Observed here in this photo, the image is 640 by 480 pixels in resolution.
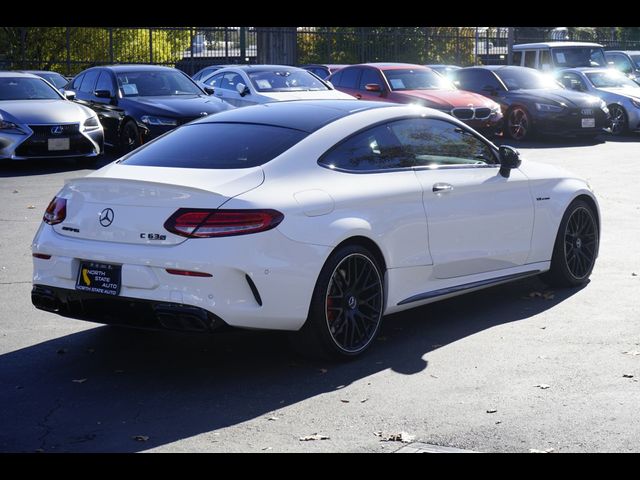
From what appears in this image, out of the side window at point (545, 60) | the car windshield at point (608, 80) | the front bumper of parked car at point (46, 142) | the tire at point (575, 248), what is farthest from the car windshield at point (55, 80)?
the tire at point (575, 248)

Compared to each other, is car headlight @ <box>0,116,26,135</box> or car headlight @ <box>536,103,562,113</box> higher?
car headlight @ <box>0,116,26,135</box>

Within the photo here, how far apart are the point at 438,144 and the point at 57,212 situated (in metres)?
2.66

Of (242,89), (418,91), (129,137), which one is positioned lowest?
(129,137)

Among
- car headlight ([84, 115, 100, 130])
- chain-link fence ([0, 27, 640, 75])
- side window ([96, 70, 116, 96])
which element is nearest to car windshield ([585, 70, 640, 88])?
chain-link fence ([0, 27, 640, 75])

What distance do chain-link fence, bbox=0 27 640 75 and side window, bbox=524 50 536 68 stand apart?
180cm

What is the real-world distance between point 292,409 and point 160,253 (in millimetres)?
1138

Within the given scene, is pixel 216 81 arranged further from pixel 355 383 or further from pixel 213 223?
pixel 355 383

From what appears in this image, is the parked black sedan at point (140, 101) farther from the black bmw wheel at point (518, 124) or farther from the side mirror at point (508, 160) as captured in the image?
the side mirror at point (508, 160)

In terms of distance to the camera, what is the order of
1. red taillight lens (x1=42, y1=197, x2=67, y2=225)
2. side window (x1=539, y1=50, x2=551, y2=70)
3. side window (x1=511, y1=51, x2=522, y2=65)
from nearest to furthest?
1. red taillight lens (x1=42, y1=197, x2=67, y2=225)
2. side window (x1=539, y1=50, x2=551, y2=70)
3. side window (x1=511, y1=51, x2=522, y2=65)

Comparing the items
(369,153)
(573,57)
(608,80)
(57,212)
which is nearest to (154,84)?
(608,80)

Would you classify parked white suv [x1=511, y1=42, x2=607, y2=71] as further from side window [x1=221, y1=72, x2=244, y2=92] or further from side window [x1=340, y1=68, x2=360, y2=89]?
side window [x1=221, y1=72, x2=244, y2=92]

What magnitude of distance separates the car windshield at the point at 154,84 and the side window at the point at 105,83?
0.15 metres

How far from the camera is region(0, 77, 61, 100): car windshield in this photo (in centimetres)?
1742

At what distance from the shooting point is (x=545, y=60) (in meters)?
28.7
